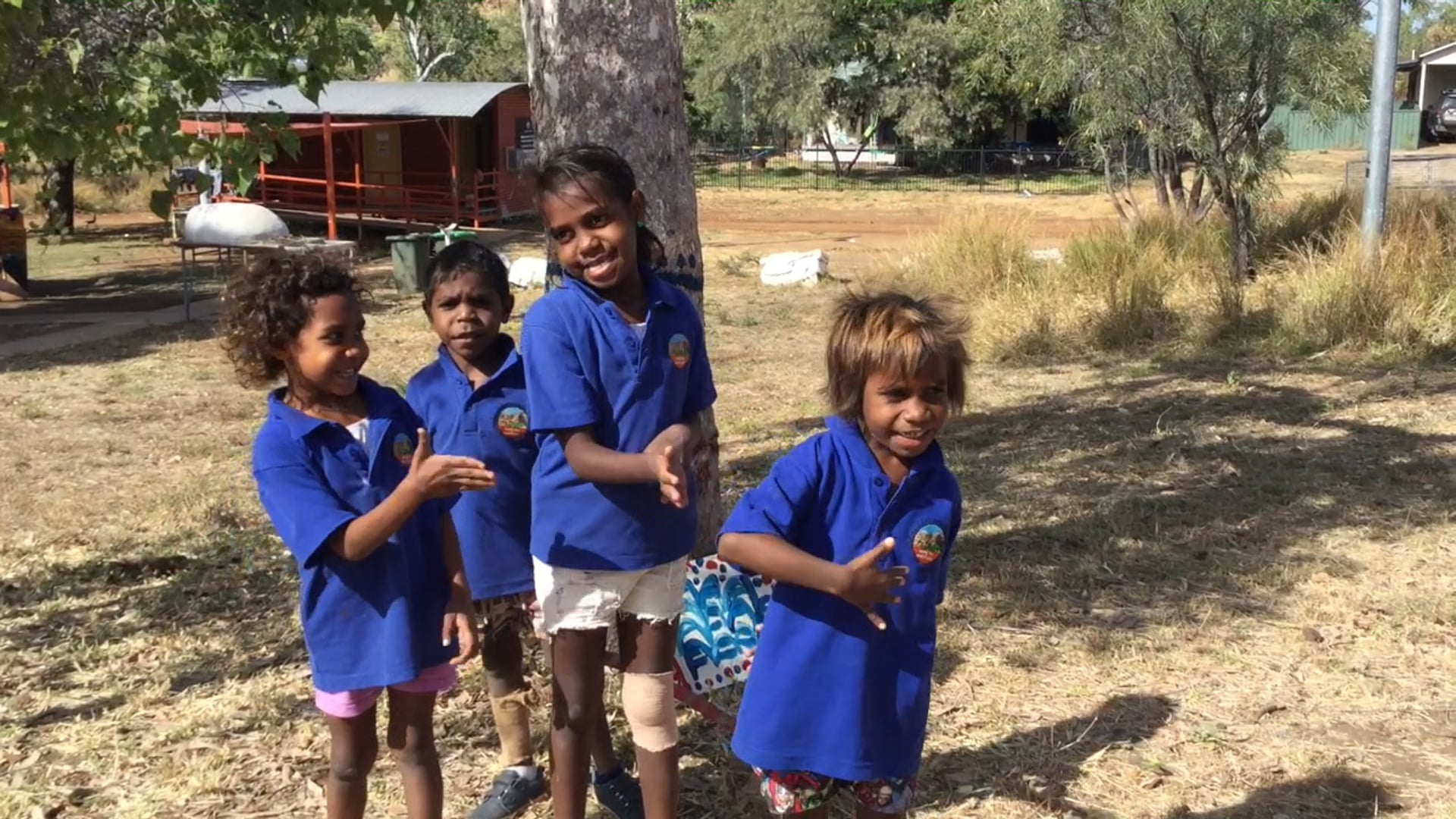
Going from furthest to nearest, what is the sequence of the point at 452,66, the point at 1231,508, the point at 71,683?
the point at 452,66
the point at 1231,508
the point at 71,683

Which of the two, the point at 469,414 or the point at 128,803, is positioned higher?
the point at 469,414

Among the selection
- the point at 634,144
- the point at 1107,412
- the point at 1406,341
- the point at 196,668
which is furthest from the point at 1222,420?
the point at 196,668

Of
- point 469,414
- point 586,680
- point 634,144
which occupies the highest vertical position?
point 634,144

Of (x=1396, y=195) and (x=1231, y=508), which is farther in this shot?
(x=1396, y=195)

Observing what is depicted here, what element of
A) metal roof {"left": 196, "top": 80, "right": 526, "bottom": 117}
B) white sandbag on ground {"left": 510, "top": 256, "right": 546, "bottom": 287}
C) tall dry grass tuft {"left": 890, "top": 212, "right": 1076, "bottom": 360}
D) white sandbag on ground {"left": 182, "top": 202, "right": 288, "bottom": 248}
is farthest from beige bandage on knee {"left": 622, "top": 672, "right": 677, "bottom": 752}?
metal roof {"left": 196, "top": 80, "right": 526, "bottom": 117}

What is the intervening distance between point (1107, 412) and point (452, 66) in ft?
144

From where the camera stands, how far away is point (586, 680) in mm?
2768

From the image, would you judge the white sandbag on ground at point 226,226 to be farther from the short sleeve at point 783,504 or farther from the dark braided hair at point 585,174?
the short sleeve at point 783,504

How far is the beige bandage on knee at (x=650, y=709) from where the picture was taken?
278cm

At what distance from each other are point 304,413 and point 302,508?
20 cm

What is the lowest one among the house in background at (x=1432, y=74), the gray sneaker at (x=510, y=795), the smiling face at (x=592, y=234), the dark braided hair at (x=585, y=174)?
the gray sneaker at (x=510, y=795)

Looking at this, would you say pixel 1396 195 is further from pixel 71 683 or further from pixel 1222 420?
pixel 71 683

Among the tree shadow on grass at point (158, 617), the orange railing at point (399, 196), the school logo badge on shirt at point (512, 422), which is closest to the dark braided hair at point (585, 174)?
the school logo badge on shirt at point (512, 422)

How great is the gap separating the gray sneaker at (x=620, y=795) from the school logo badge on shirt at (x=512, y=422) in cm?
88
